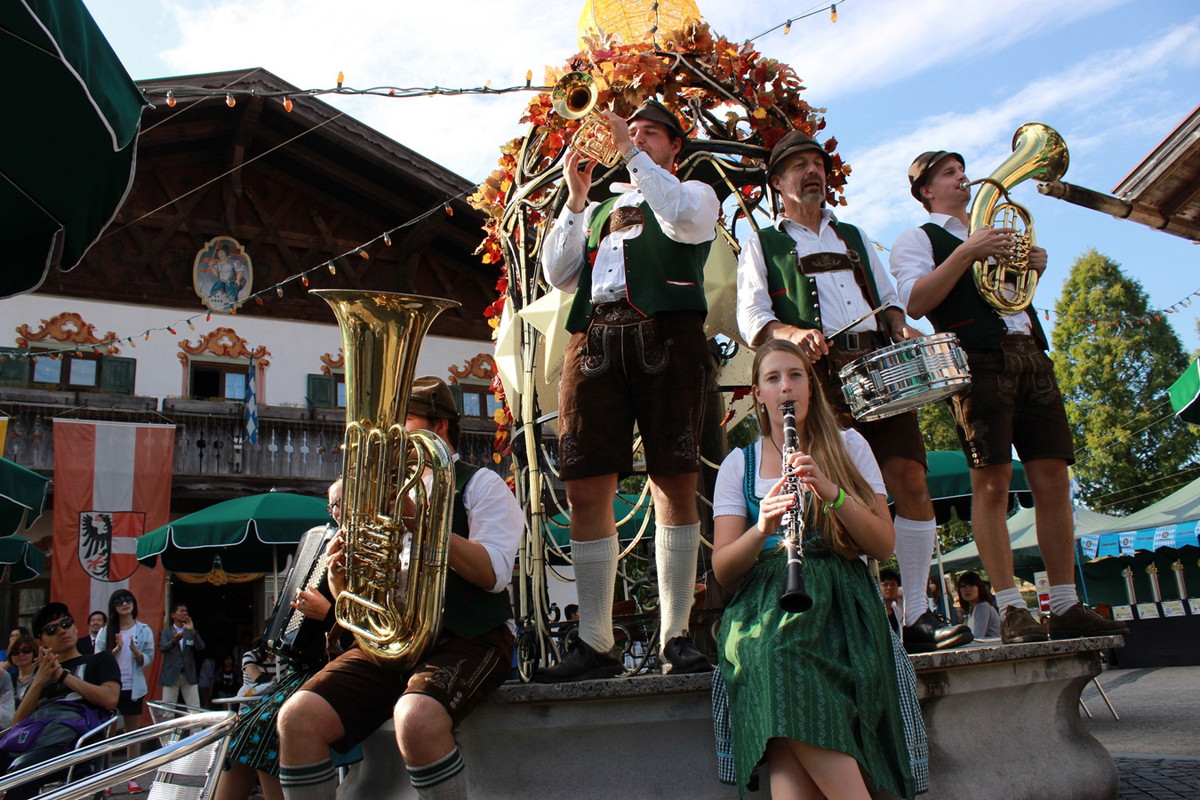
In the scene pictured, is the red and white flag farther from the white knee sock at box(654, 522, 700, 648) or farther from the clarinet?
the clarinet

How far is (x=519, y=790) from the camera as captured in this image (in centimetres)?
311

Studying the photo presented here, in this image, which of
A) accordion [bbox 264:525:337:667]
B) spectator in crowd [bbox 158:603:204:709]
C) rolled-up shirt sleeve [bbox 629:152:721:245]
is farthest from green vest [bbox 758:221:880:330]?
spectator in crowd [bbox 158:603:204:709]

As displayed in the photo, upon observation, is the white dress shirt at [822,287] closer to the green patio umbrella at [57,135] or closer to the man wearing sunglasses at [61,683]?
the green patio umbrella at [57,135]

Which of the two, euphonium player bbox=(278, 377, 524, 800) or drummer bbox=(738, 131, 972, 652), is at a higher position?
drummer bbox=(738, 131, 972, 652)

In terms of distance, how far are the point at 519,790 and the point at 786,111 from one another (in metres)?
3.38

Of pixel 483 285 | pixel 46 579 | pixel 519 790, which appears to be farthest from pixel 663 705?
pixel 483 285

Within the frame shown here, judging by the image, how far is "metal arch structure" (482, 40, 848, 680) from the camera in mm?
4586

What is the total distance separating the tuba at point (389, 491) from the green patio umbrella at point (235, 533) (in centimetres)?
638

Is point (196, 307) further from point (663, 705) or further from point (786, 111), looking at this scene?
point (663, 705)

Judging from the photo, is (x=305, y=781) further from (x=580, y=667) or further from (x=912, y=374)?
(x=912, y=374)

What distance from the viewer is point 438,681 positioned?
288 cm

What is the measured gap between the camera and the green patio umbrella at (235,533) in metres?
9.47

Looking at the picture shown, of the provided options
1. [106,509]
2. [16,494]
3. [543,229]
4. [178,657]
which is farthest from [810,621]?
[106,509]

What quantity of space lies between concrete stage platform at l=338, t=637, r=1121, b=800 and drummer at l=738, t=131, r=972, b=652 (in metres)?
0.34
